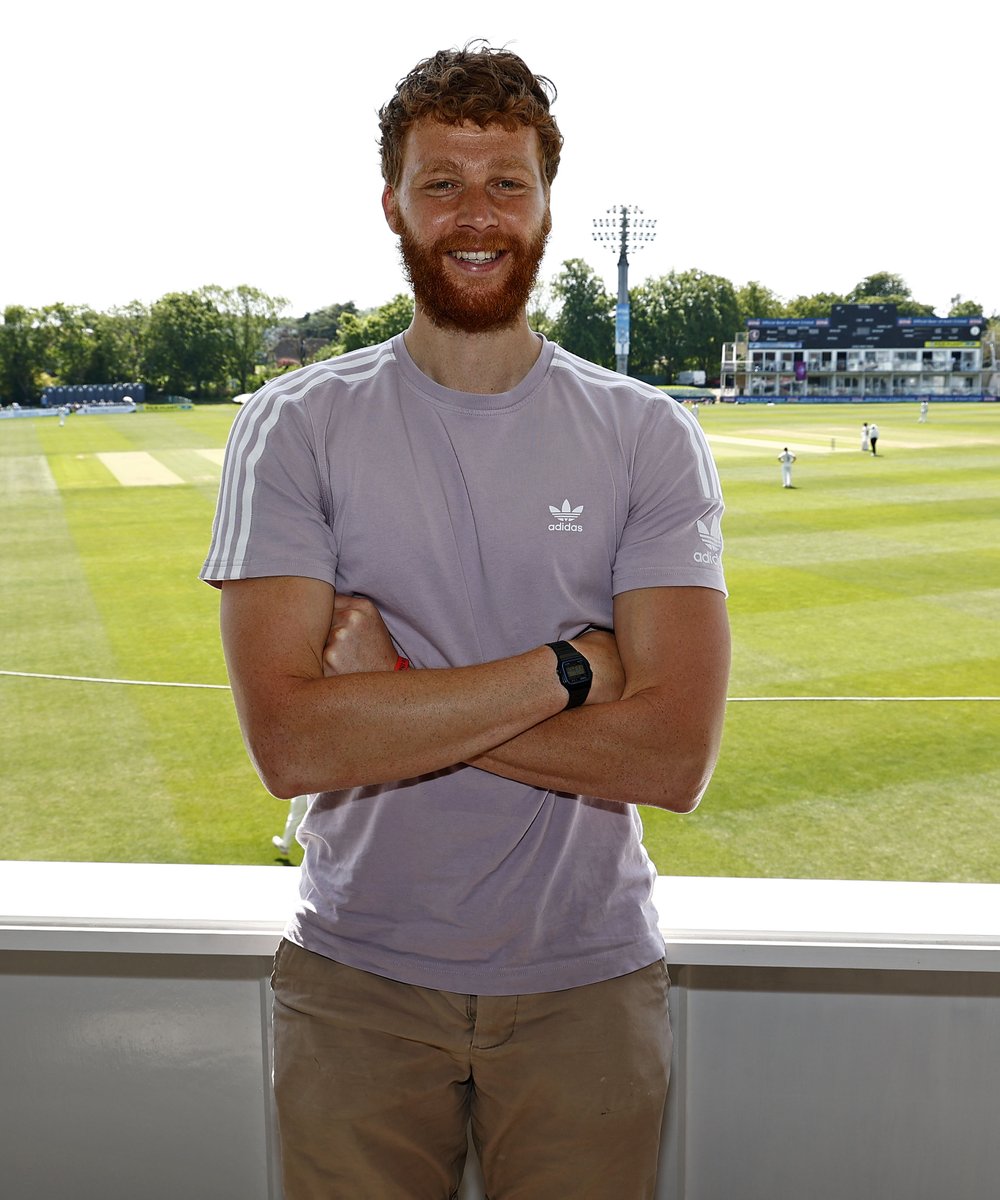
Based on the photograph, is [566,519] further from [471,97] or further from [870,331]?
[870,331]

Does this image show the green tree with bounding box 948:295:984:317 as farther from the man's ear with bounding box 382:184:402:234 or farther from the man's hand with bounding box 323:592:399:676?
the man's hand with bounding box 323:592:399:676

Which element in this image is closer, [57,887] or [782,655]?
[57,887]

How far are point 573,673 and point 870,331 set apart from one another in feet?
73.8

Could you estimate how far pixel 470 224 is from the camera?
1090 millimetres

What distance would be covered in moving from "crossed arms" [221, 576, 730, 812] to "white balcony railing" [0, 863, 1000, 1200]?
384mm

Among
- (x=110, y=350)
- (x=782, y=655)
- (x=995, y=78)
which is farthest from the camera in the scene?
(x=110, y=350)

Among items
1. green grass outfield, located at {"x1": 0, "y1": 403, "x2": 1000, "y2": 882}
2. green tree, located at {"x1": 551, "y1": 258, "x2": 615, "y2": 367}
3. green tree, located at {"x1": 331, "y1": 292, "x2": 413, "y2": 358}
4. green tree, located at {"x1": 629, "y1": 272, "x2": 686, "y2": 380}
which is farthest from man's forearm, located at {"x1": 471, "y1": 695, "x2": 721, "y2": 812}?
green tree, located at {"x1": 629, "y1": 272, "x2": 686, "y2": 380}

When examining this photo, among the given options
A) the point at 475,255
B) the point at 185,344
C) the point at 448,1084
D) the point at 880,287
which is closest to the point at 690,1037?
Answer: the point at 448,1084

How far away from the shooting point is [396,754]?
0.95 metres

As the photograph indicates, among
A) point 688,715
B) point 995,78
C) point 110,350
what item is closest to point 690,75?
point 995,78

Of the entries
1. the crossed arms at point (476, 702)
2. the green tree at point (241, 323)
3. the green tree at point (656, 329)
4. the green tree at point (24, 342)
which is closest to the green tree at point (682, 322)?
the green tree at point (656, 329)

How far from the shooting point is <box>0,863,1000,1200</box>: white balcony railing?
1.30 metres

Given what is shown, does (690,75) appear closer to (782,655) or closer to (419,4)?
(419,4)

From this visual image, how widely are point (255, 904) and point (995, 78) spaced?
18.4 feet
